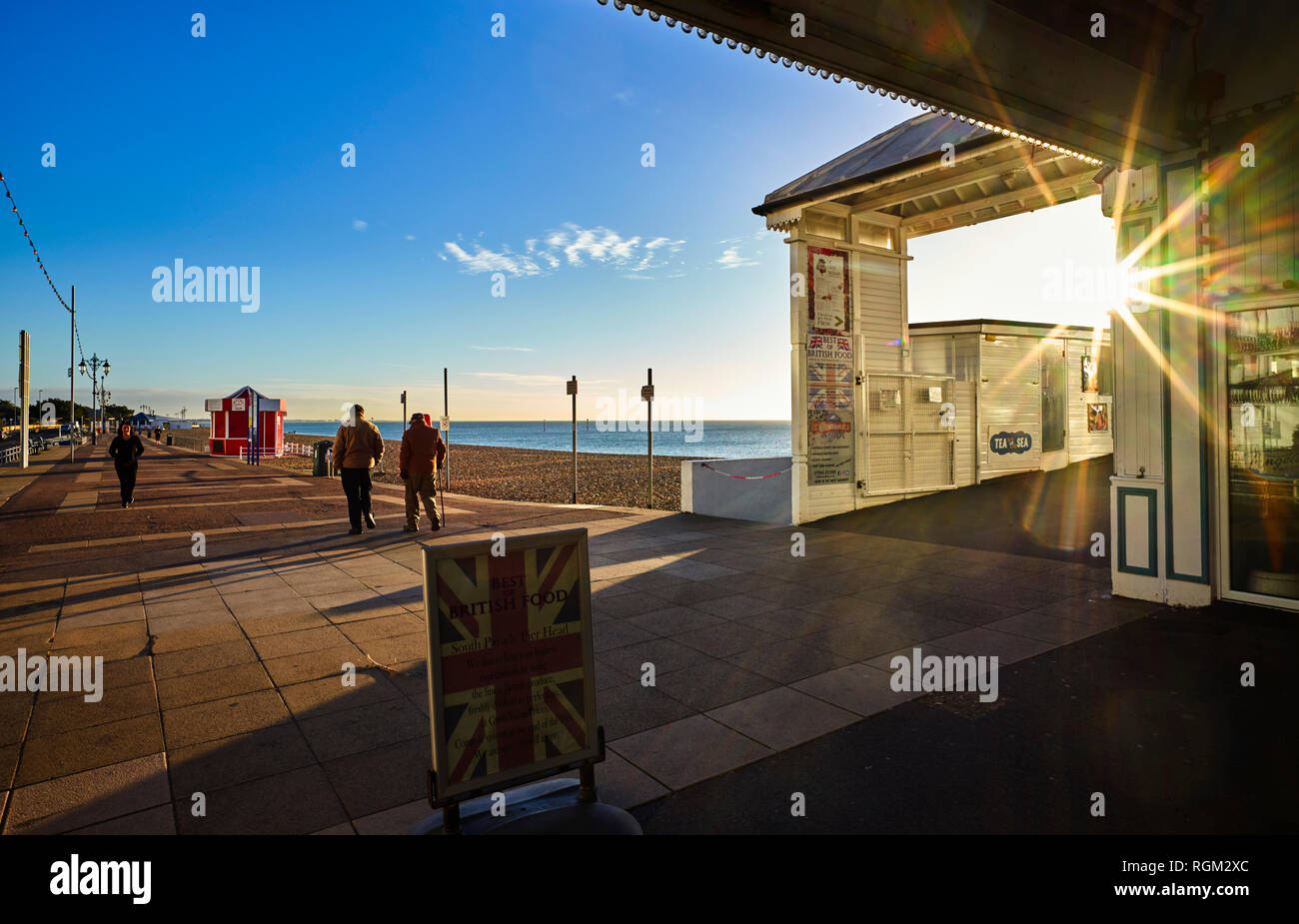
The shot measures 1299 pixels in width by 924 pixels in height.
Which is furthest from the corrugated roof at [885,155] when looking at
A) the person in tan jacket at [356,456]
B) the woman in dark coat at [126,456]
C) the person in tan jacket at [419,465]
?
the woman in dark coat at [126,456]

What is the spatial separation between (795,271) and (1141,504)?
6.26 m

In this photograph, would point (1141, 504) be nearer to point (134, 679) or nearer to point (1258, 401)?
point (1258, 401)

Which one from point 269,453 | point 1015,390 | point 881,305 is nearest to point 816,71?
point 881,305

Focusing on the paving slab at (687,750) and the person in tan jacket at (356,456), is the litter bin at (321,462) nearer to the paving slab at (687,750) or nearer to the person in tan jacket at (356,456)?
the person in tan jacket at (356,456)

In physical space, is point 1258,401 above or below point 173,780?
above

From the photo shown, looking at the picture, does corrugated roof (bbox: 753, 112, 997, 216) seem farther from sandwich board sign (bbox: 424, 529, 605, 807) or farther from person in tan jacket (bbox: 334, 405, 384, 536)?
sandwich board sign (bbox: 424, 529, 605, 807)

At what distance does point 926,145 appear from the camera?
1009 cm

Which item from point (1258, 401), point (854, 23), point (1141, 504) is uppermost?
point (854, 23)

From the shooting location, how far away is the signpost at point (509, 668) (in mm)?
2887

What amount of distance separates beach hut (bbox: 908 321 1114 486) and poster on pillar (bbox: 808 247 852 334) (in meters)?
3.07
